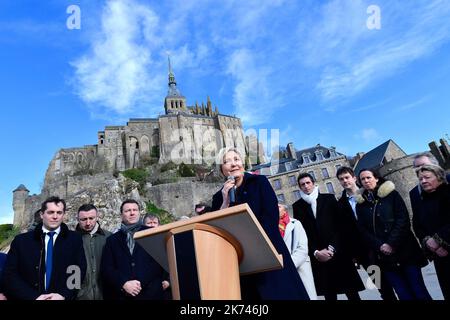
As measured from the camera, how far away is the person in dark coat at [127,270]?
13.8 feet

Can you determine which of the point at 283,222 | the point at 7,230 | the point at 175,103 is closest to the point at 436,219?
the point at 283,222

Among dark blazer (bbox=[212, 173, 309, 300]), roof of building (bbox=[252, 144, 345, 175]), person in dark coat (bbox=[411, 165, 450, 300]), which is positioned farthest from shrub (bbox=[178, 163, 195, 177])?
dark blazer (bbox=[212, 173, 309, 300])

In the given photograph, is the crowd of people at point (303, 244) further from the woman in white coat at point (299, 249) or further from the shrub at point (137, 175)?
the shrub at point (137, 175)

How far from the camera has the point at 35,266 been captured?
3.80 meters

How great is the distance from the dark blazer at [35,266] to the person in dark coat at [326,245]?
3.42 metres

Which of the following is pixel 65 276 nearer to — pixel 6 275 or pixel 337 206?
pixel 6 275

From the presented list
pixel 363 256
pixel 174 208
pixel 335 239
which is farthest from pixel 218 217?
pixel 174 208

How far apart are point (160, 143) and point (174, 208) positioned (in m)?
34.6

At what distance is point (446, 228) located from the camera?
3.89 metres

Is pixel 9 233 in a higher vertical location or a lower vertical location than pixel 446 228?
higher

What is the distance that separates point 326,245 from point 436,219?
1.54 meters

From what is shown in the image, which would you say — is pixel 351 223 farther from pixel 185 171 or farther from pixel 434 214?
pixel 185 171

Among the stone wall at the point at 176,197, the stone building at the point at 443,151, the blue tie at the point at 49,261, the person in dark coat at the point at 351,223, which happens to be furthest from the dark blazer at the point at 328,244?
the stone wall at the point at 176,197

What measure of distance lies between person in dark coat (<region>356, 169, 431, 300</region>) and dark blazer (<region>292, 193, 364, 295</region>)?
Result: 15.2 inches
